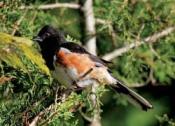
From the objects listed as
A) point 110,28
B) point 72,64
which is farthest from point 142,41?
point 72,64

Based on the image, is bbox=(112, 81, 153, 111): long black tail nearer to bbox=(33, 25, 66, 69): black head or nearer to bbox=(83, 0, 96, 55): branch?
bbox=(33, 25, 66, 69): black head

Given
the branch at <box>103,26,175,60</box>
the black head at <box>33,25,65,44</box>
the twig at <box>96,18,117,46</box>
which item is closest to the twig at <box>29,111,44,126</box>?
the black head at <box>33,25,65,44</box>

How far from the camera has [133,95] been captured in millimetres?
5117

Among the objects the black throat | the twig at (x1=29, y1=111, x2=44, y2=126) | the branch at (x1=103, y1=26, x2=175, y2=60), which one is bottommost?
the twig at (x1=29, y1=111, x2=44, y2=126)

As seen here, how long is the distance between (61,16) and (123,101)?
115 cm

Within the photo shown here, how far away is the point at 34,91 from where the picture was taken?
13.0 feet

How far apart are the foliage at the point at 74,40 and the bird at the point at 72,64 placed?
Result: 0.11 metres

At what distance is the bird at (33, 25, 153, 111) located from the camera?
474 centimetres

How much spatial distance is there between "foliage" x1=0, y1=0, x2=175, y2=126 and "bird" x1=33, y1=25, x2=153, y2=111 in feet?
0.35

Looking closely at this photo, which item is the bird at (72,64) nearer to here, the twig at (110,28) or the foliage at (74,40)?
the foliage at (74,40)

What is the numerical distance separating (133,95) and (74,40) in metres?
0.64

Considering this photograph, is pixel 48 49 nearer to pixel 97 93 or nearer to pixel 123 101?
pixel 97 93

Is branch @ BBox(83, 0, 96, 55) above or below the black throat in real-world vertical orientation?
above

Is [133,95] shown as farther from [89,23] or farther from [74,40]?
[89,23]
